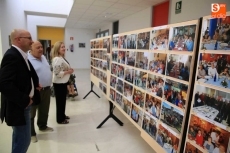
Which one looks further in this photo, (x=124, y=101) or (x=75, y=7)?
(x=75, y=7)

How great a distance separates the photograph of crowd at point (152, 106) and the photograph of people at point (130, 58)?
0.53 m

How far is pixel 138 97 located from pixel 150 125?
0.37 metres

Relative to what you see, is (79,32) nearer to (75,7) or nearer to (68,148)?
(75,7)

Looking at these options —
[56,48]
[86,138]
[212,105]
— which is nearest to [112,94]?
[86,138]

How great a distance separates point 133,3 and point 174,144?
4.82 meters

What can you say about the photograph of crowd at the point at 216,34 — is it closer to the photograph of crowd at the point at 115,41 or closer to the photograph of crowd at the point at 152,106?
the photograph of crowd at the point at 152,106

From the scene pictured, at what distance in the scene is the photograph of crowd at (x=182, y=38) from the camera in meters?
1.14

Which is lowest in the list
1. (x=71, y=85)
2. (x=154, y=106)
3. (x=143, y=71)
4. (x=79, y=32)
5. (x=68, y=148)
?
(x=68, y=148)

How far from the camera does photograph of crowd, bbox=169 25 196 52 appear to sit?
114 centimetres

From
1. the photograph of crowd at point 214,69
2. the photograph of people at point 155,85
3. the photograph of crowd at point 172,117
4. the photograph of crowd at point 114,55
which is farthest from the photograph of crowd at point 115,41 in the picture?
the photograph of crowd at point 214,69

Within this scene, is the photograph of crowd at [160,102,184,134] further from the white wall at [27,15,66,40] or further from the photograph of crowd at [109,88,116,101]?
the white wall at [27,15,66,40]

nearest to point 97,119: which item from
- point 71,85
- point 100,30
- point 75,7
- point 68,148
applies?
point 68,148

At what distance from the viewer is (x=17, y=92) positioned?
4.31 ft

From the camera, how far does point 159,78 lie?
1.52 meters
